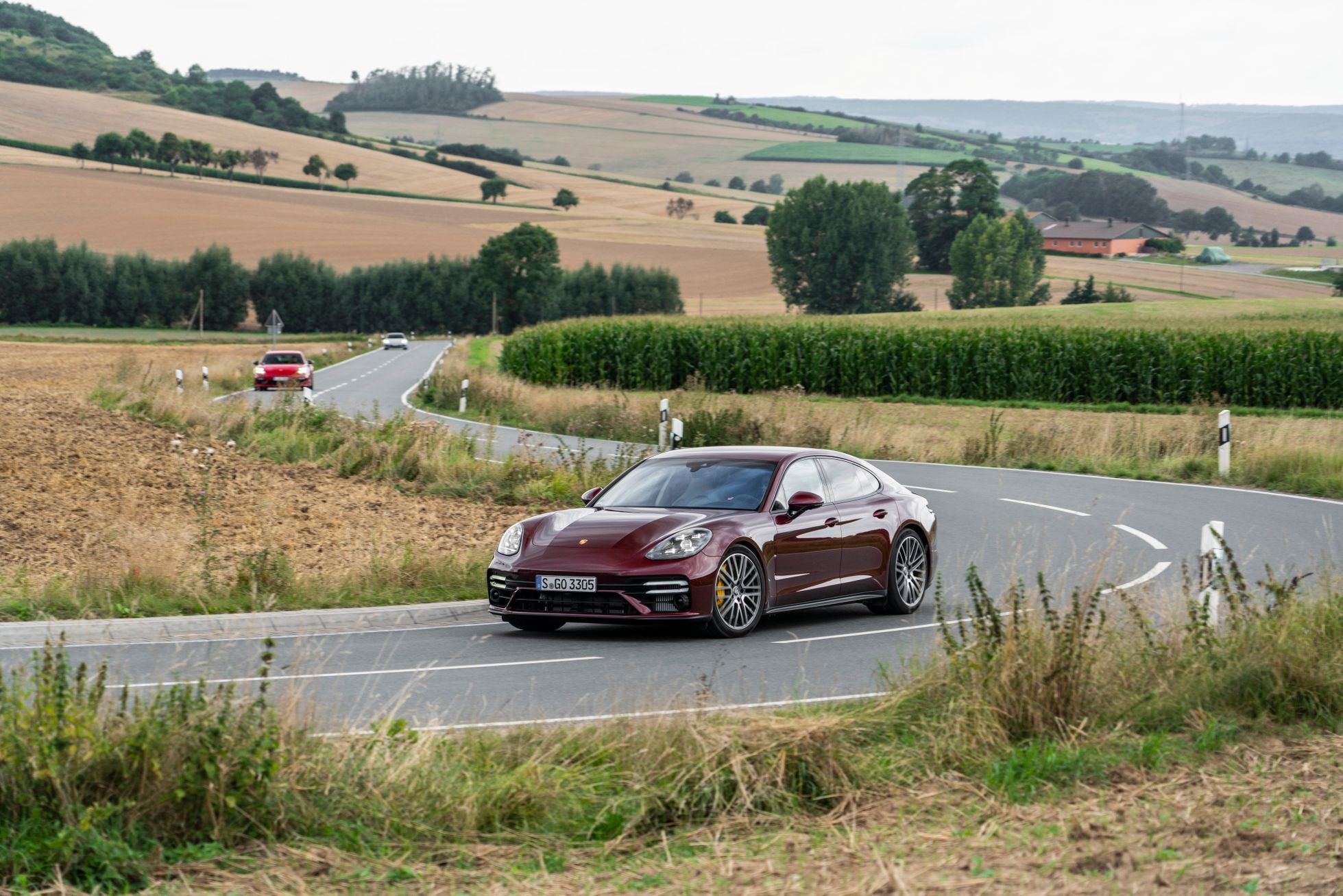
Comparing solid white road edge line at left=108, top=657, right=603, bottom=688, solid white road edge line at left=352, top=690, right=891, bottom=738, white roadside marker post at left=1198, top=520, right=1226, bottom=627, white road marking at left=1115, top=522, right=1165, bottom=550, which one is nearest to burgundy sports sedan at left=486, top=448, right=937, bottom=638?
solid white road edge line at left=108, top=657, right=603, bottom=688

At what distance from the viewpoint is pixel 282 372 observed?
5016cm

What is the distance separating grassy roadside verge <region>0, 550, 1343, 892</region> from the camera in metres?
5.57

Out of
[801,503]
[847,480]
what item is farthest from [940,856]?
[847,480]

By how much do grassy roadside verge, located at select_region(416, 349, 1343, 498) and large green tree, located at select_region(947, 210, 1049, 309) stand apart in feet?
280

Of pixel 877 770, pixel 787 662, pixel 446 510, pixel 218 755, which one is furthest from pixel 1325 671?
pixel 446 510

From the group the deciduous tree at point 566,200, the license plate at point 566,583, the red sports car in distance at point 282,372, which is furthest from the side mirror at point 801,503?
the deciduous tree at point 566,200

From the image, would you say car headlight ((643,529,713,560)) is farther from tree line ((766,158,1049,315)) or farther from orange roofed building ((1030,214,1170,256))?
orange roofed building ((1030,214,1170,256))

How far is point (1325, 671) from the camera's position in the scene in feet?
26.2

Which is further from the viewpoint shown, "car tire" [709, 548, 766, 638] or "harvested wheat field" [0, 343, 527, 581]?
"harvested wheat field" [0, 343, 527, 581]

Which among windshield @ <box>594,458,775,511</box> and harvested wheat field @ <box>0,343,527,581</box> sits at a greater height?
windshield @ <box>594,458,775,511</box>

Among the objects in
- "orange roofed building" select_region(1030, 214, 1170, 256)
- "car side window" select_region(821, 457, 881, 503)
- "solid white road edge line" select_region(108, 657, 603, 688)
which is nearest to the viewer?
"solid white road edge line" select_region(108, 657, 603, 688)

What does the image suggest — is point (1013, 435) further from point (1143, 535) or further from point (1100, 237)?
point (1100, 237)

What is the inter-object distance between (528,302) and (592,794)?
12596 cm

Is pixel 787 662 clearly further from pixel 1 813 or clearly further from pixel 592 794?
pixel 1 813
